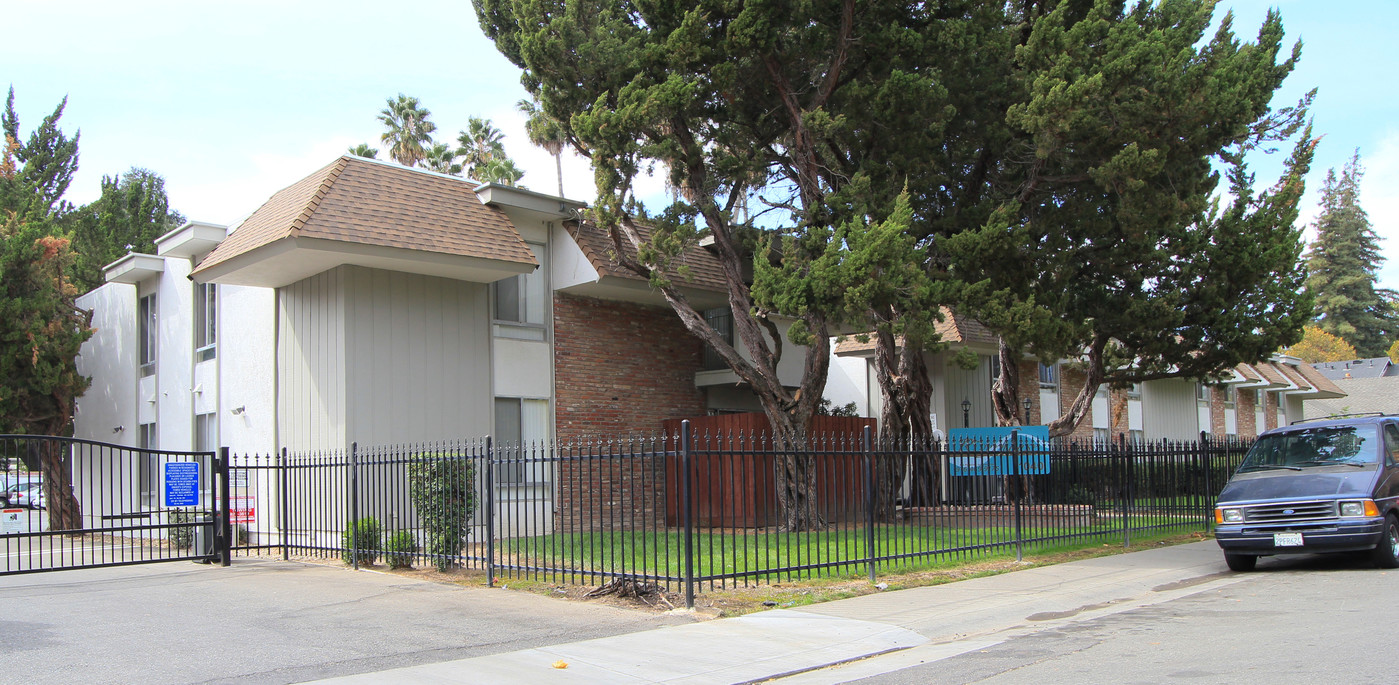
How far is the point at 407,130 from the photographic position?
43.7m

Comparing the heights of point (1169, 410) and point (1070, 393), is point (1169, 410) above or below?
below

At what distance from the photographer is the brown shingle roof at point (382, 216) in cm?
1580

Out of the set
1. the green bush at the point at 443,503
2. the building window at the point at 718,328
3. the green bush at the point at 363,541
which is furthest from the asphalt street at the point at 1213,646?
the building window at the point at 718,328

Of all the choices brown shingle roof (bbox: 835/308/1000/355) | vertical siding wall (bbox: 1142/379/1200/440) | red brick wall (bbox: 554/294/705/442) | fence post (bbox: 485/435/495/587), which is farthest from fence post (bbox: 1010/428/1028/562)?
vertical siding wall (bbox: 1142/379/1200/440)

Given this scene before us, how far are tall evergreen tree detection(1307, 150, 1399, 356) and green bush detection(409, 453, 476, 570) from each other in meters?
73.6

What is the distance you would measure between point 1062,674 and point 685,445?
159 inches

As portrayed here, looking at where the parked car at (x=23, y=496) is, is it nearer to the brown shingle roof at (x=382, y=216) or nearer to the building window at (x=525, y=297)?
the brown shingle roof at (x=382, y=216)

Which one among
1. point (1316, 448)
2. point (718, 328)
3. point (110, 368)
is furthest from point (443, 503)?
point (110, 368)

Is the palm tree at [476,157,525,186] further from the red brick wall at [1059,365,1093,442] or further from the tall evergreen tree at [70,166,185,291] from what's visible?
the red brick wall at [1059,365,1093,442]

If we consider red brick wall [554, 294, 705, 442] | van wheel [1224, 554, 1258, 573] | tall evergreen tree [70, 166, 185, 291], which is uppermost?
tall evergreen tree [70, 166, 185, 291]

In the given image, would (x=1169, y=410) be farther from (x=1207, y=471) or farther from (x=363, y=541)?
(x=363, y=541)

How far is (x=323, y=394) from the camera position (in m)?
17.1

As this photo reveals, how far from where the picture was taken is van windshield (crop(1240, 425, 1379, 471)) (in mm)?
12383

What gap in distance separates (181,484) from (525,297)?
7309 millimetres
